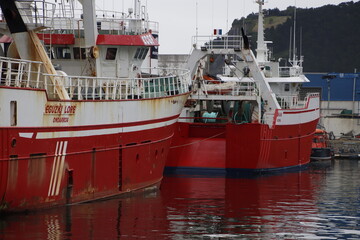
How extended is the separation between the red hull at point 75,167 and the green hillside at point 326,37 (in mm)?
69465

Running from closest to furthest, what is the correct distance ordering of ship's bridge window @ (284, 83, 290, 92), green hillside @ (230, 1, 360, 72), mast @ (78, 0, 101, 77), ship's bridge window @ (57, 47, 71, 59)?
1. mast @ (78, 0, 101, 77)
2. ship's bridge window @ (57, 47, 71, 59)
3. ship's bridge window @ (284, 83, 290, 92)
4. green hillside @ (230, 1, 360, 72)

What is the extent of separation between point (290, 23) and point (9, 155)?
9393cm

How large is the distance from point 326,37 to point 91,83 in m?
79.5

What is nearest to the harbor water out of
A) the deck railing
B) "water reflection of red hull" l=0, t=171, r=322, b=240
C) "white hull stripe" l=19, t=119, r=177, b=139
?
"water reflection of red hull" l=0, t=171, r=322, b=240

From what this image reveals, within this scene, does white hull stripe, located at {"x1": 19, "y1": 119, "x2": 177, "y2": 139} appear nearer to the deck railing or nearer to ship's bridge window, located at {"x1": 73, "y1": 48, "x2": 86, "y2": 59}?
the deck railing

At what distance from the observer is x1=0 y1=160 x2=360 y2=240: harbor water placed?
26.1 m

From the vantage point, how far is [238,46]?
46625mm

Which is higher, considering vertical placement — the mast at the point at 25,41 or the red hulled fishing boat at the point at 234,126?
the mast at the point at 25,41

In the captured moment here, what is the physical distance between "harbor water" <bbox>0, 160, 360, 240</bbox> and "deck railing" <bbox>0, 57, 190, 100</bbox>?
3709 mm

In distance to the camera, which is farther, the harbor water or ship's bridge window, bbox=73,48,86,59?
ship's bridge window, bbox=73,48,86,59

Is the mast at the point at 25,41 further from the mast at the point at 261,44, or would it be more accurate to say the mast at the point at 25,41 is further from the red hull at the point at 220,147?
the mast at the point at 261,44

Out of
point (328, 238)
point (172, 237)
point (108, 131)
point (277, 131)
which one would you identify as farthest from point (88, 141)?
point (277, 131)

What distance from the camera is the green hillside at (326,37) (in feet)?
351

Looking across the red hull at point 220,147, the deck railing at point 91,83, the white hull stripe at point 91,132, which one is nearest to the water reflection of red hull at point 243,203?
the red hull at point 220,147
